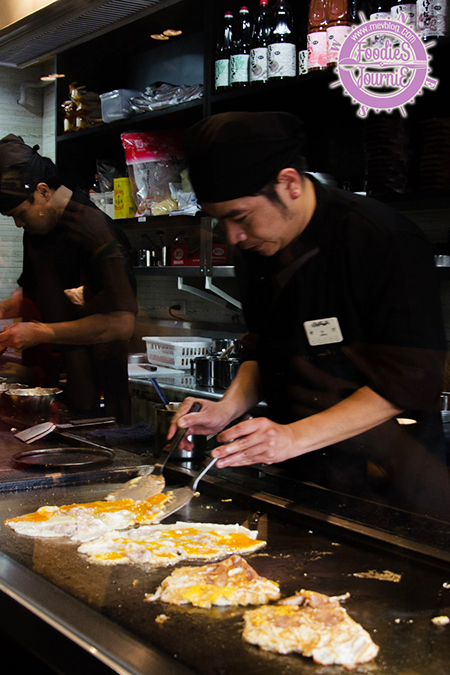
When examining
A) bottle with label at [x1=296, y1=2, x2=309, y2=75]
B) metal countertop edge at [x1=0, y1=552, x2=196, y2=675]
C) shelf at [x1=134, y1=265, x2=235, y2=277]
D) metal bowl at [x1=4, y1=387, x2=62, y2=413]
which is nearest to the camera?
metal countertop edge at [x1=0, y1=552, x2=196, y2=675]

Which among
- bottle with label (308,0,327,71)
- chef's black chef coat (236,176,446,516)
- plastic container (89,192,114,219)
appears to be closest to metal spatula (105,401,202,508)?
chef's black chef coat (236,176,446,516)

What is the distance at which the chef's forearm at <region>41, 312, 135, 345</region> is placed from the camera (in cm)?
250

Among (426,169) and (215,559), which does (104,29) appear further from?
(215,559)

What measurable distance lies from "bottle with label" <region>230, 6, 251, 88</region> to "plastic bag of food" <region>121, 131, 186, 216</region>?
0.52 meters

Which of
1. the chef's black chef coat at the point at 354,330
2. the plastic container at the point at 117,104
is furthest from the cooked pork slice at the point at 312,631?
the plastic container at the point at 117,104

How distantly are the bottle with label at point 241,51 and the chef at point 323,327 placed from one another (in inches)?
44.7

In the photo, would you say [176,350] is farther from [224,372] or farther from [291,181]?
[291,181]

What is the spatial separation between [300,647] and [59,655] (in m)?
0.30

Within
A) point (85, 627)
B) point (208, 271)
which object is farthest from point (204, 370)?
point (85, 627)

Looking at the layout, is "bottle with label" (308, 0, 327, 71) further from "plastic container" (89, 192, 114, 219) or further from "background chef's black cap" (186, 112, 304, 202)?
"plastic container" (89, 192, 114, 219)

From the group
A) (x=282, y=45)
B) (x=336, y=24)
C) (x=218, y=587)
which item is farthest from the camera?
(x=282, y=45)

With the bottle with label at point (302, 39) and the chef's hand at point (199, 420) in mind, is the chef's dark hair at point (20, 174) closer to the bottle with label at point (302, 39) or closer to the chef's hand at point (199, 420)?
the bottle with label at point (302, 39)

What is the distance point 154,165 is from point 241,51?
2.22ft

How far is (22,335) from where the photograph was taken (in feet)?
7.84
